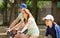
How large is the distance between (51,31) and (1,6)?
1547cm

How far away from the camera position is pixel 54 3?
20141 millimetres

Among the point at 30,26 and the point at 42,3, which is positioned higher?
the point at 30,26

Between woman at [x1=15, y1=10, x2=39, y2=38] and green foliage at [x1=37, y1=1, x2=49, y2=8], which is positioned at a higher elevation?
woman at [x1=15, y1=10, x2=39, y2=38]

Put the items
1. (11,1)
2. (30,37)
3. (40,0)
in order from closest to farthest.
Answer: (30,37), (11,1), (40,0)

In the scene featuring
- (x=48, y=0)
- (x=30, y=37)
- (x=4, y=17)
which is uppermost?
(x=30, y=37)

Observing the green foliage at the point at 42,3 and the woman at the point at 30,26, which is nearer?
the woman at the point at 30,26

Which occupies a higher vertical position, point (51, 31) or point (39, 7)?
point (51, 31)

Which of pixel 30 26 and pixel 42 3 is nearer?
pixel 30 26

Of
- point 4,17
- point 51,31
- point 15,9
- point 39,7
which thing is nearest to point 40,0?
point 39,7

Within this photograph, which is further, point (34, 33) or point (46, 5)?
point (46, 5)

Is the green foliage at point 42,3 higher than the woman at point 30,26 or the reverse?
the reverse

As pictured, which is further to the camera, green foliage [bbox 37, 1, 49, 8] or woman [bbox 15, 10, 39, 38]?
green foliage [bbox 37, 1, 49, 8]

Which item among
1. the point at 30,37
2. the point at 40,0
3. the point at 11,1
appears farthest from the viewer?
the point at 40,0

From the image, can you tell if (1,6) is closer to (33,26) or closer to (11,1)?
(11,1)
